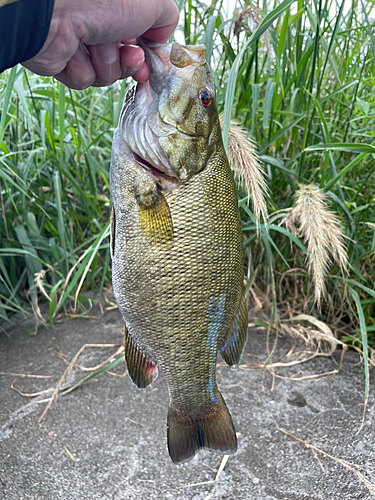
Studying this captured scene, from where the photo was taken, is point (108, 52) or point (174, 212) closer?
point (174, 212)

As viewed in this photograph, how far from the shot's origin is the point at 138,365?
4.00ft

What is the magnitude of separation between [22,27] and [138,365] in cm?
90

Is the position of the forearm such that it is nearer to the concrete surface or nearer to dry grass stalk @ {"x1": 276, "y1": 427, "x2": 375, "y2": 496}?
the concrete surface

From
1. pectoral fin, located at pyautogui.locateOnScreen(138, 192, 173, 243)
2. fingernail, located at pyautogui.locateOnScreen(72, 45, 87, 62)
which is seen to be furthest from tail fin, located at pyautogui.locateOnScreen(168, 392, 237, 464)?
fingernail, located at pyautogui.locateOnScreen(72, 45, 87, 62)

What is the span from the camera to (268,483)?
1755 millimetres

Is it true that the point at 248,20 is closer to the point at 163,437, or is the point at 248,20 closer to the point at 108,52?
the point at 108,52

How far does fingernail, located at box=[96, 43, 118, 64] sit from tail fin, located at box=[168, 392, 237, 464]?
105 centimetres

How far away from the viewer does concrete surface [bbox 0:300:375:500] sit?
1745mm

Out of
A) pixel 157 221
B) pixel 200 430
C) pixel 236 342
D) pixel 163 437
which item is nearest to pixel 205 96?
pixel 157 221

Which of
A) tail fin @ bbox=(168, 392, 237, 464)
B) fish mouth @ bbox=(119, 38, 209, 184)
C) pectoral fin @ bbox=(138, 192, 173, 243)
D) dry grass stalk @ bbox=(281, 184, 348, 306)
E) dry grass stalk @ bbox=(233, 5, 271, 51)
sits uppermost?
dry grass stalk @ bbox=(233, 5, 271, 51)

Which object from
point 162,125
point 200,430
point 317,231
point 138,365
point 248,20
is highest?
point 248,20

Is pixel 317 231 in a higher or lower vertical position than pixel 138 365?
higher

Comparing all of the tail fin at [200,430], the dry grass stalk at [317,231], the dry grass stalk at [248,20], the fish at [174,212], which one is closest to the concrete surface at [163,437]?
A: the tail fin at [200,430]

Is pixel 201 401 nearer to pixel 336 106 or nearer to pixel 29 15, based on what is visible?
pixel 29 15
